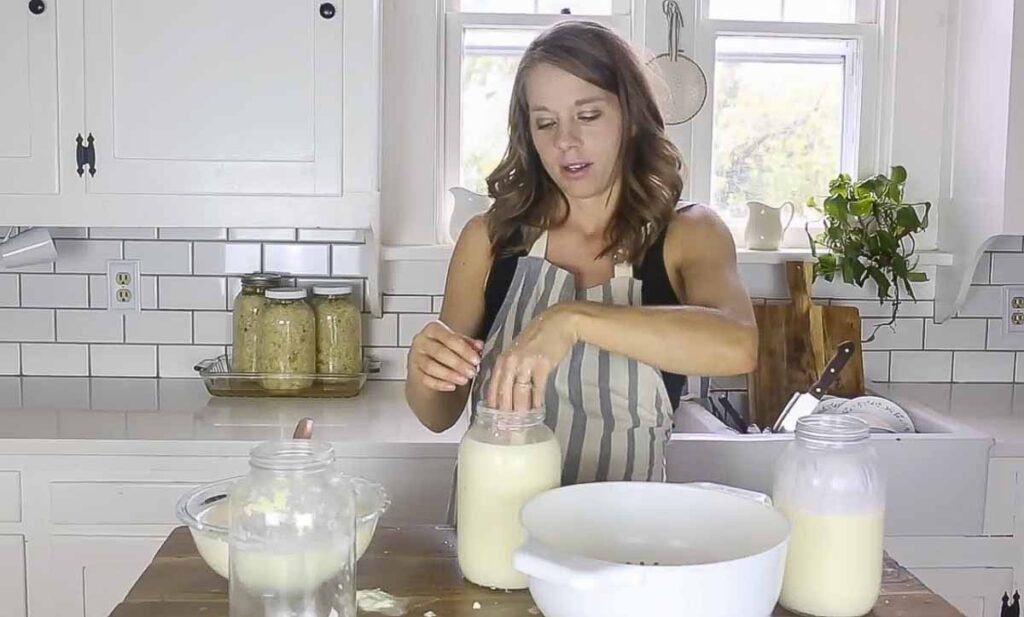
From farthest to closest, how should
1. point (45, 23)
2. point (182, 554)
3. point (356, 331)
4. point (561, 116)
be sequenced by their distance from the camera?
point (356, 331)
point (45, 23)
point (561, 116)
point (182, 554)

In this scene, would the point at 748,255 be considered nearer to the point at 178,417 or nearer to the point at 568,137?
the point at 568,137

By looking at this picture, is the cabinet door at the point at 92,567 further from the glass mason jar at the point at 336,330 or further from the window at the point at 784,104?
the window at the point at 784,104

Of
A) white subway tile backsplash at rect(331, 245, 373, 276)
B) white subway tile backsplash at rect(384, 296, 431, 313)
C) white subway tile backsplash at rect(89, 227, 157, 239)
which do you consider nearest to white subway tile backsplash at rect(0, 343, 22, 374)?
white subway tile backsplash at rect(89, 227, 157, 239)

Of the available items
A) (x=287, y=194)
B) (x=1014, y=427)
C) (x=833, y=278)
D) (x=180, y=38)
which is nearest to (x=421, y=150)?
(x=287, y=194)

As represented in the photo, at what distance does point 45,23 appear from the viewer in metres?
2.24

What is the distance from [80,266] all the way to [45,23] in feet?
2.00

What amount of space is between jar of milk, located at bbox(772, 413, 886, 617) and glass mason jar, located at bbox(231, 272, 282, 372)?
1592 millimetres

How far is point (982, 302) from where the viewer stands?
2.71 metres

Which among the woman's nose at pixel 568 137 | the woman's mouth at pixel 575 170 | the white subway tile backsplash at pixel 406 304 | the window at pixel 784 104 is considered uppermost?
the window at pixel 784 104

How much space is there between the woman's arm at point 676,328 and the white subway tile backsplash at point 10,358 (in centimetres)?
173

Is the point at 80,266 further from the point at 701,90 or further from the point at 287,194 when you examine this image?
the point at 701,90

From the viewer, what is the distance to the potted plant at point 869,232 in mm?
2549

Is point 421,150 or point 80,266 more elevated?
point 421,150

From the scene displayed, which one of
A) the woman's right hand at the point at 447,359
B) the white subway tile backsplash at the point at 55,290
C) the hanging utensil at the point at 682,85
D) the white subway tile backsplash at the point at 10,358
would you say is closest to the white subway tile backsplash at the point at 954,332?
the hanging utensil at the point at 682,85
